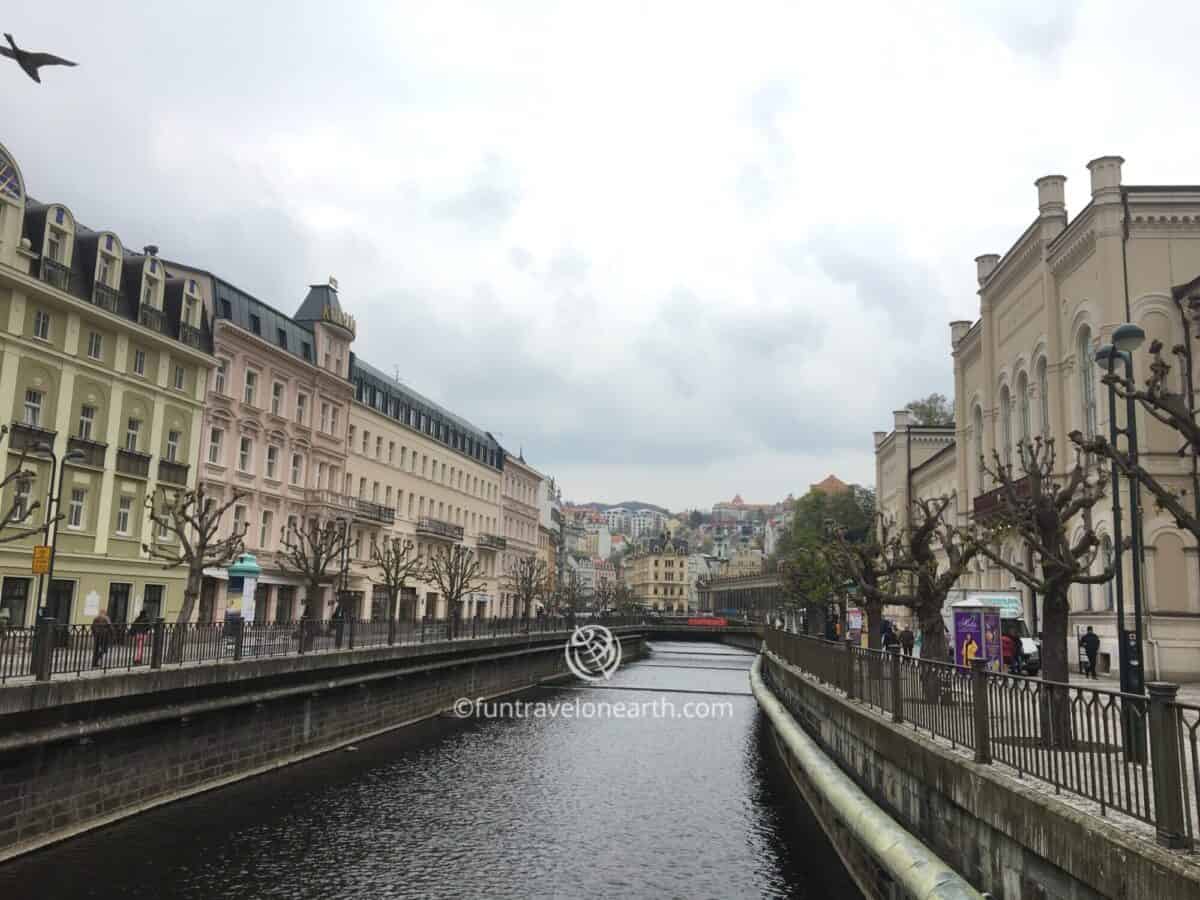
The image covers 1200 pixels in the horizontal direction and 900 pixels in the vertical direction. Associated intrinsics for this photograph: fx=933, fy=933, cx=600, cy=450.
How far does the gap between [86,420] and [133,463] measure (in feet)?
8.97

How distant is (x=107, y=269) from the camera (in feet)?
119

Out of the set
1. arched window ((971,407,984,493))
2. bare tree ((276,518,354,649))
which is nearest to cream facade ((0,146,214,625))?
bare tree ((276,518,354,649))

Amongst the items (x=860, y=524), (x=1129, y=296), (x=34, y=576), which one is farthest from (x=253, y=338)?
(x=860, y=524)

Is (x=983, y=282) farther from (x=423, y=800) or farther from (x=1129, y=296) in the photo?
(x=423, y=800)

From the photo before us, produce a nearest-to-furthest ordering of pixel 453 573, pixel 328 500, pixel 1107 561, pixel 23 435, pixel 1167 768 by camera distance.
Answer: pixel 1167 768 → pixel 1107 561 → pixel 23 435 → pixel 328 500 → pixel 453 573

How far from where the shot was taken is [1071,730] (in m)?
8.49

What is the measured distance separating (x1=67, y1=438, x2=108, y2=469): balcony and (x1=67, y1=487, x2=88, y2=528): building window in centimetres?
100

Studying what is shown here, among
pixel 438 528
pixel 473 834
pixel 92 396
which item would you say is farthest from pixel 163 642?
pixel 438 528

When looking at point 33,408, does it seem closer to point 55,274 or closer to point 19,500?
point 55,274

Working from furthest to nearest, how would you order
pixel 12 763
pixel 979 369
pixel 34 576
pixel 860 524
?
1. pixel 860 524
2. pixel 979 369
3. pixel 34 576
4. pixel 12 763

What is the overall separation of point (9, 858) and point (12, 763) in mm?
1421

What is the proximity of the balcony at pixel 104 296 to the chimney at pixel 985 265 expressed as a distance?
37.1 metres

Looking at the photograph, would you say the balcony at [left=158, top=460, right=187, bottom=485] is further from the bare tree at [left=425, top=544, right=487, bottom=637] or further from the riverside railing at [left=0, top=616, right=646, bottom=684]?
the bare tree at [left=425, top=544, right=487, bottom=637]

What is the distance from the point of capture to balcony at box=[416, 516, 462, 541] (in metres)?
63.9
